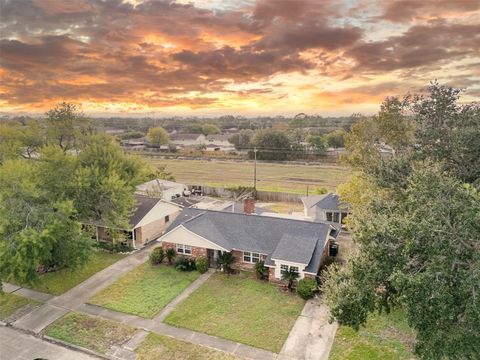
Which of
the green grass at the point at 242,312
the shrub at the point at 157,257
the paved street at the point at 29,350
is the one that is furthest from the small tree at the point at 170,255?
the paved street at the point at 29,350

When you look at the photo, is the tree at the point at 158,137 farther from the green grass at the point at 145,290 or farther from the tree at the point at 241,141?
the green grass at the point at 145,290

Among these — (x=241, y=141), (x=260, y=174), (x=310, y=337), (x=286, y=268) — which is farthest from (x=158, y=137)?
(x=310, y=337)

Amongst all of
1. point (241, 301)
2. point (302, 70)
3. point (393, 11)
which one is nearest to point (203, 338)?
point (241, 301)

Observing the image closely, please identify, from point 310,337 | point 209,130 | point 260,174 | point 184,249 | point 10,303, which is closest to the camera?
point 310,337

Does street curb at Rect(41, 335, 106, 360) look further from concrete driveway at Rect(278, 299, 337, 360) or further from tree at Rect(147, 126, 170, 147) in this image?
tree at Rect(147, 126, 170, 147)

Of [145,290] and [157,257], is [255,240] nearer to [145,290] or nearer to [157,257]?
[157,257]

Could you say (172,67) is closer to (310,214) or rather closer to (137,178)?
(137,178)

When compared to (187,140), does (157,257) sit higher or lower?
lower
